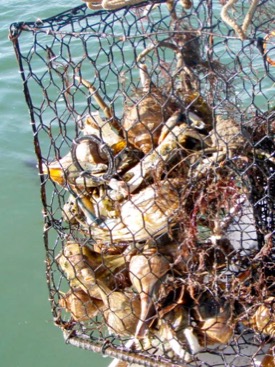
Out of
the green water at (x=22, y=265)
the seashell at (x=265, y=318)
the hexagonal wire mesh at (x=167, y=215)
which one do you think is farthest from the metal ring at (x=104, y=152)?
the green water at (x=22, y=265)

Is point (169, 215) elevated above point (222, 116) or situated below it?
below

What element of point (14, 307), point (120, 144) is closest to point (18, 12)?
point (14, 307)

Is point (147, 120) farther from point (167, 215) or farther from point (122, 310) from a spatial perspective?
point (122, 310)

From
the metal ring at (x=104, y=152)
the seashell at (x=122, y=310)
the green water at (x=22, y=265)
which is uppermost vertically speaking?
the metal ring at (x=104, y=152)

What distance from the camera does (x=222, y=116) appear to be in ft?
4.91

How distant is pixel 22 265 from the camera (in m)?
2.66

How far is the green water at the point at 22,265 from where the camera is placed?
2232 mm

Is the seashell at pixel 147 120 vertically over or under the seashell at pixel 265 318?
over

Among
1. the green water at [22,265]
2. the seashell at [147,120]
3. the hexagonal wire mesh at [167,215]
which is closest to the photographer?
the hexagonal wire mesh at [167,215]

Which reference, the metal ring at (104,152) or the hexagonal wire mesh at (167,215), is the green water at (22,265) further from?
the metal ring at (104,152)

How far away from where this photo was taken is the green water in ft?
7.32

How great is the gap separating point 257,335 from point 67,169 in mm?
588

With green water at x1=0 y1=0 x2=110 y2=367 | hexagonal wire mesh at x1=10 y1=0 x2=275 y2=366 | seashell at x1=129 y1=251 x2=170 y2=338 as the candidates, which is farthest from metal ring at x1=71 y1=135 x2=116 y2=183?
green water at x1=0 y1=0 x2=110 y2=367

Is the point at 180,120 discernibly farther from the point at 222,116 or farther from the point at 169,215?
the point at 169,215
